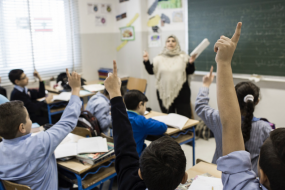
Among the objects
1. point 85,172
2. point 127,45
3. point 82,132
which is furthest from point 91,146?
point 127,45

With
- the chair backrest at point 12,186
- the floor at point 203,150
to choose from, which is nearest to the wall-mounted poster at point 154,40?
the floor at point 203,150

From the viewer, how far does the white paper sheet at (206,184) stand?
132 cm

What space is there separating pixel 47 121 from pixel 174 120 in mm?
1914

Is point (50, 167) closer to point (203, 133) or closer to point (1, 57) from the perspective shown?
point (203, 133)

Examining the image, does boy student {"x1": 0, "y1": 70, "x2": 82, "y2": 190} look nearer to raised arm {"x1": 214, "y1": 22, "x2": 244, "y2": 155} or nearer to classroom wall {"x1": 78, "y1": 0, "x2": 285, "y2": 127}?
raised arm {"x1": 214, "y1": 22, "x2": 244, "y2": 155}

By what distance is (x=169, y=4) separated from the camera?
14.3 feet

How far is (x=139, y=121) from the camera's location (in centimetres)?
Result: 208

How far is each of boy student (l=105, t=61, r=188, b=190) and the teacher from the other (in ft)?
8.81

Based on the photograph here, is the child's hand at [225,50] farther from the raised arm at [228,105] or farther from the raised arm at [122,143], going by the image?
the raised arm at [122,143]

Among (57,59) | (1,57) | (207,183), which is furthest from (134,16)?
(207,183)

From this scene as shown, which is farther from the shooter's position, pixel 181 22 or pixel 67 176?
pixel 181 22

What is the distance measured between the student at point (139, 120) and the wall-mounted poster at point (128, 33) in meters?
3.02

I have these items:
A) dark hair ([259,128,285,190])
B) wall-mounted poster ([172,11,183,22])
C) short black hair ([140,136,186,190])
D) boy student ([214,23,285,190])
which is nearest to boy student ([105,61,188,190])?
short black hair ([140,136,186,190])

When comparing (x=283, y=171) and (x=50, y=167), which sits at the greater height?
(x=283, y=171)
